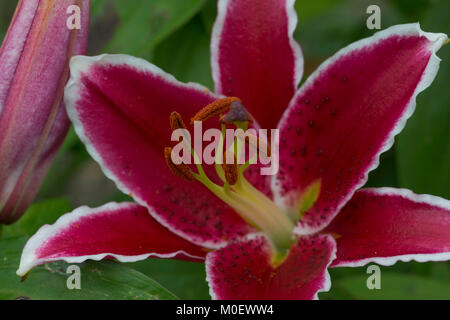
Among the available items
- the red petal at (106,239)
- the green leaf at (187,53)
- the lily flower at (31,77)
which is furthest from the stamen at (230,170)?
the green leaf at (187,53)

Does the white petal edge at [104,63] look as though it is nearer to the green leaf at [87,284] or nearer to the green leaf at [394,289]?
the green leaf at [87,284]

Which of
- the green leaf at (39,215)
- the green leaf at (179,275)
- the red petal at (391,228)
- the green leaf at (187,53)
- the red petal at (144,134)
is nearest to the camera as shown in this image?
the red petal at (391,228)

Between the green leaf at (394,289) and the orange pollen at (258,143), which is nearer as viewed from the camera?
the orange pollen at (258,143)

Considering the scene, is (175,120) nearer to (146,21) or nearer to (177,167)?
(177,167)

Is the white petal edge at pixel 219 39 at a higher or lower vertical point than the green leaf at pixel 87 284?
higher

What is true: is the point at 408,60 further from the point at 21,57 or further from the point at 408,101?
the point at 21,57

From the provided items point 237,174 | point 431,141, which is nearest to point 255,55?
point 237,174

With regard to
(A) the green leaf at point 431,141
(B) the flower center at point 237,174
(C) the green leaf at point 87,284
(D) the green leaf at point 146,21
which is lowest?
(C) the green leaf at point 87,284
